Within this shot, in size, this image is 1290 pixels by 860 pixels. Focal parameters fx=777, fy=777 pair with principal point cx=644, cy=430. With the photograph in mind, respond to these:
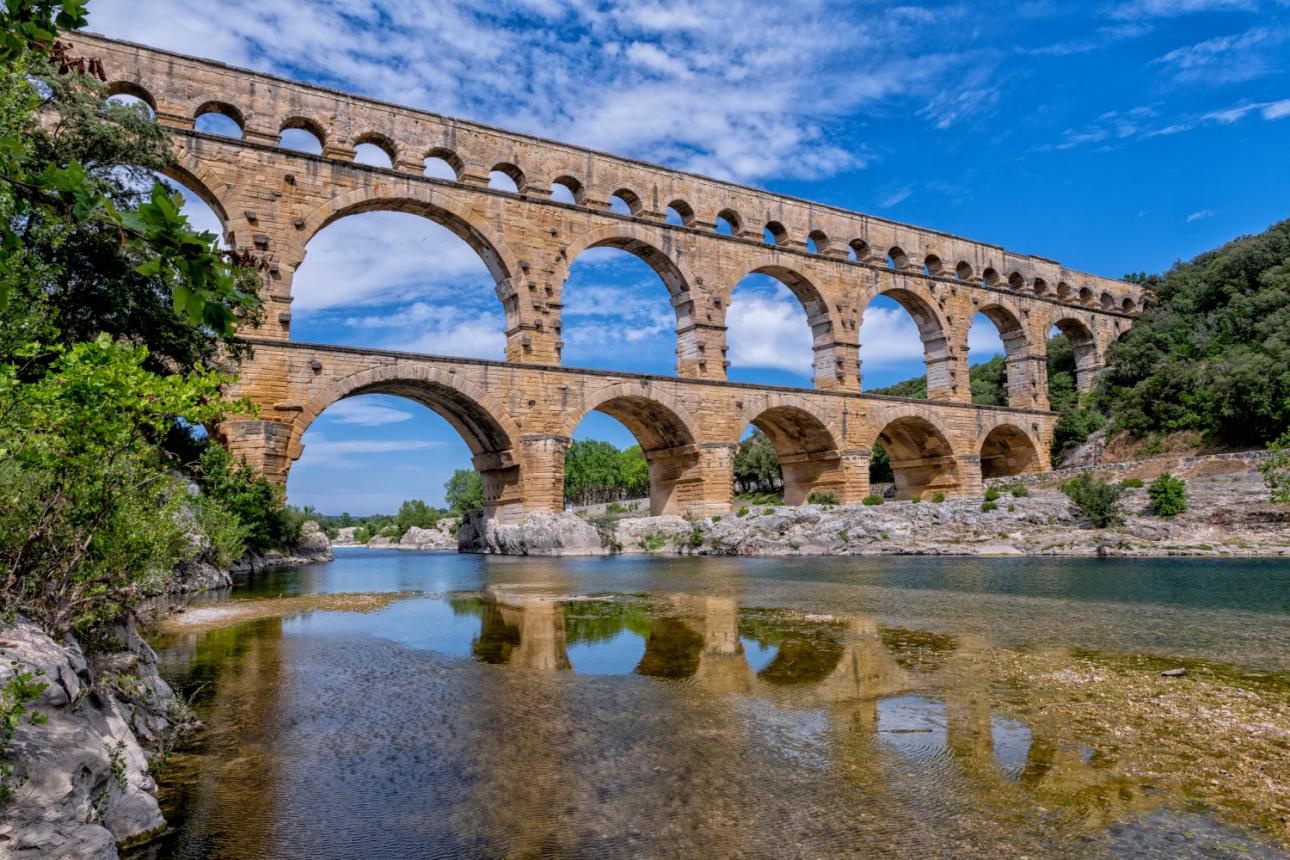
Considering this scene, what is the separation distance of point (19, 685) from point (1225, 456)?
25.2 meters

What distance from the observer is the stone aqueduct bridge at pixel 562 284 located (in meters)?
18.0

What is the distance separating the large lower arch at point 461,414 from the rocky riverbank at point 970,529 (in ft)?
3.28

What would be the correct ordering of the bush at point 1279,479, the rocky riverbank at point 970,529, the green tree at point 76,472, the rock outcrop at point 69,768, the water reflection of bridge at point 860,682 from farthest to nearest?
1. the rocky riverbank at point 970,529
2. the bush at point 1279,479
3. the green tree at point 76,472
4. the water reflection of bridge at point 860,682
5. the rock outcrop at point 69,768

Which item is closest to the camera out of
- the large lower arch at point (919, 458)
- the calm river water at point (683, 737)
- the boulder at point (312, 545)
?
the calm river water at point (683, 737)

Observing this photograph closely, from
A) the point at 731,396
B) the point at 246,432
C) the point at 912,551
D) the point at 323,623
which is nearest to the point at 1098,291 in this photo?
the point at 731,396

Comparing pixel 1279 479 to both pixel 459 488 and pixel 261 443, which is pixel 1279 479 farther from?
pixel 459 488

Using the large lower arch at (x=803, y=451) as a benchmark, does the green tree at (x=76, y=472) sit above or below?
below

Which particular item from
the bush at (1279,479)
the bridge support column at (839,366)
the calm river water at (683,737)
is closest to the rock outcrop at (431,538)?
the bridge support column at (839,366)

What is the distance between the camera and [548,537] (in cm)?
2047

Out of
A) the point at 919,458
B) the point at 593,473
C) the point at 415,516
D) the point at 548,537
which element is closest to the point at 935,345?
the point at 919,458

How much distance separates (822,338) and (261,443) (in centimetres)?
1762

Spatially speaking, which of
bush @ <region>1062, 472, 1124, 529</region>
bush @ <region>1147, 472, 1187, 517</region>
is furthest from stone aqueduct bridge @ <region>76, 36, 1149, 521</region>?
bush @ <region>1147, 472, 1187, 517</region>

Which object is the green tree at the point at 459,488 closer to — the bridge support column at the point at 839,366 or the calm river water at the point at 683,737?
the bridge support column at the point at 839,366

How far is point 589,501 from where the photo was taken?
66.2 m
